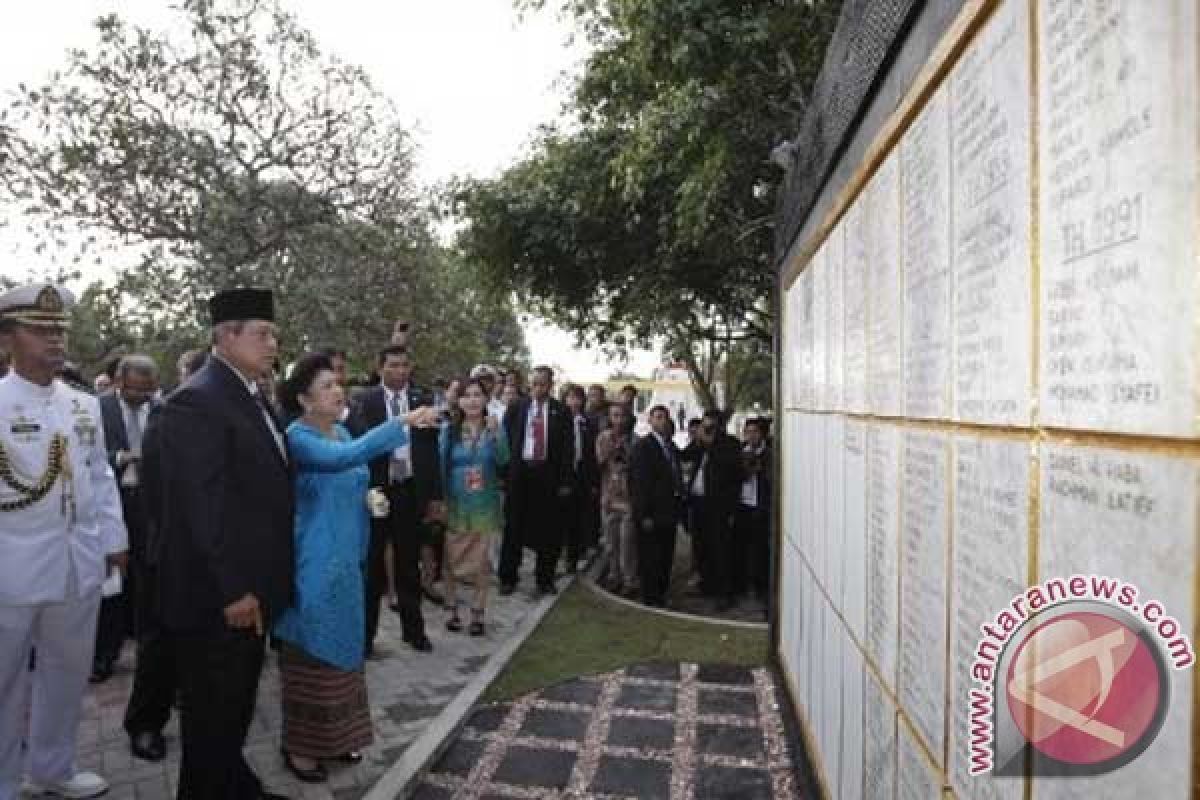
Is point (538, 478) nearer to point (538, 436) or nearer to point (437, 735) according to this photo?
point (538, 436)

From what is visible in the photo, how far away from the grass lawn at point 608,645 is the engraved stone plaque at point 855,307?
302 cm

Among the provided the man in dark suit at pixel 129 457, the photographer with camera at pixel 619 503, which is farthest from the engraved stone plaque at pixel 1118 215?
the photographer with camera at pixel 619 503

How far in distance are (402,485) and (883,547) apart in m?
3.90

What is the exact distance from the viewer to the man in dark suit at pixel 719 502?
8039 mm

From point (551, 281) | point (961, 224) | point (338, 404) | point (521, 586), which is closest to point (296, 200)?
point (551, 281)

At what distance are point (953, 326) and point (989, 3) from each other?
24.4 inches

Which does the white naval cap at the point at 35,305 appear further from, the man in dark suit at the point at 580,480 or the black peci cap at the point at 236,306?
the man in dark suit at the point at 580,480

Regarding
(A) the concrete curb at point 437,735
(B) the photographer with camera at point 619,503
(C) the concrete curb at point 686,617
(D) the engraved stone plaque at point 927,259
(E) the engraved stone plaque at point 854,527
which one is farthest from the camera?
(B) the photographer with camera at point 619,503

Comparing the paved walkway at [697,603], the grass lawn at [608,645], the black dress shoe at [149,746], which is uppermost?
the black dress shoe at [149,746]

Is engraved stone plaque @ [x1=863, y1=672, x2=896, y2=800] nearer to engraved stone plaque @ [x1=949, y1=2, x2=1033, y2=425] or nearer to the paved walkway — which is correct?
engraved stone plaque @ [x1=949, y1=2, x2=1033, y2=425]

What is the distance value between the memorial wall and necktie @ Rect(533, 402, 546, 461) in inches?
202

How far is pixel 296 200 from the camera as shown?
50.4 feet

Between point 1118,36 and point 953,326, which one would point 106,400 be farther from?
point 1118,36

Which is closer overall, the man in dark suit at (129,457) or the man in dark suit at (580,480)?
the man in dark suit at (129,457)
